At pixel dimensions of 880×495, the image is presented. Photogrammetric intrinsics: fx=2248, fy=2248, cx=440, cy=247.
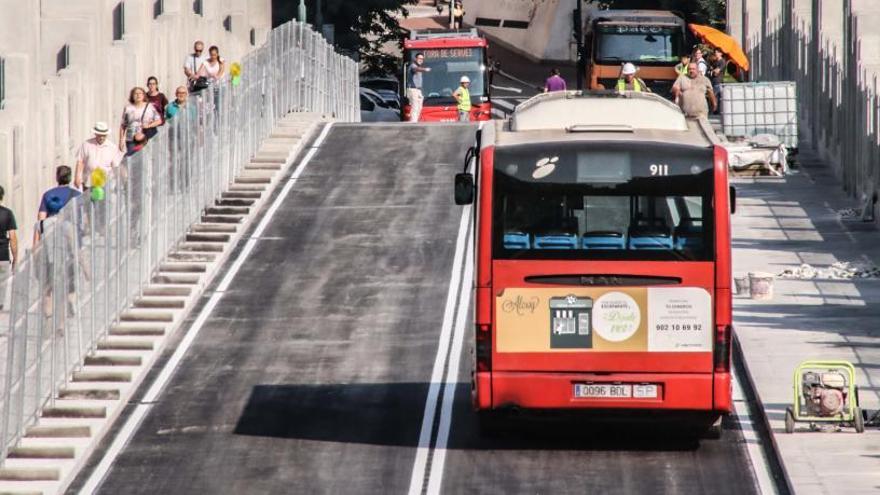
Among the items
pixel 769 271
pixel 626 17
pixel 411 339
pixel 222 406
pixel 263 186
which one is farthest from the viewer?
pixel 626 17

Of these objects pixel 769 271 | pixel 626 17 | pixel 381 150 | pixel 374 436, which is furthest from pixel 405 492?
pixel 626 17

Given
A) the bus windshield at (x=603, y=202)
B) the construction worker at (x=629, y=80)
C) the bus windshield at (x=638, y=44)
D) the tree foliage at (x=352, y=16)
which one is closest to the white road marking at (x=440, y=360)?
the bus windshield at (x=603, y=202)

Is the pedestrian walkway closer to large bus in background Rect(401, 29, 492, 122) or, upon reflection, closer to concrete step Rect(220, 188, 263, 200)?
concrete step Rect(220, 188, 263, 200)

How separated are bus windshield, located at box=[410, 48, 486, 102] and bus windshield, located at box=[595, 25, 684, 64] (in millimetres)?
3605

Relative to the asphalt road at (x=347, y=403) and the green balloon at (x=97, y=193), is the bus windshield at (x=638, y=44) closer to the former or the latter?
the asphalt road at (x=347, y=403)

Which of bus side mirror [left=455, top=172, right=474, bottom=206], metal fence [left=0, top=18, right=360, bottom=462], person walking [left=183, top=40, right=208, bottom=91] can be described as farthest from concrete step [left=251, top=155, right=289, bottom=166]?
bus side mirror [left=455, top=172, right=474, bottom=206]

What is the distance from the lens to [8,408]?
21062 mm

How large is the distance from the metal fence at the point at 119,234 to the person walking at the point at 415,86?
10.5m

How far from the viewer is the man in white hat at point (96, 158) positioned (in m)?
29.7

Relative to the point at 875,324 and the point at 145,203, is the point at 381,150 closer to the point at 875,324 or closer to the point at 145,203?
the point at 145,203

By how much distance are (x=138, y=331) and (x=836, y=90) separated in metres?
20.3

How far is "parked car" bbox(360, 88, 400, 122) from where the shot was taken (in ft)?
220

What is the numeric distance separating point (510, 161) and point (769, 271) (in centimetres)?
1184

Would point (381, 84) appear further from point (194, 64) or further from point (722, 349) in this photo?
point (722, 349)
